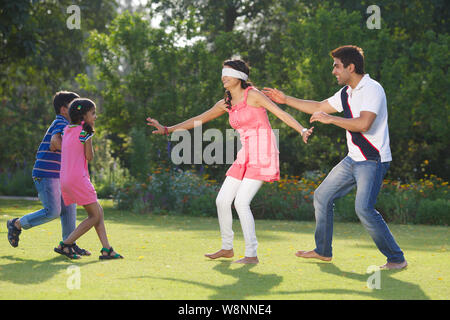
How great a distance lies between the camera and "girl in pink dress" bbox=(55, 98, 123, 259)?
22.8 feet

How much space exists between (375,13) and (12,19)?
35.7 feet

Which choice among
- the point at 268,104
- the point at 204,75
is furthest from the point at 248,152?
the point at 204,75

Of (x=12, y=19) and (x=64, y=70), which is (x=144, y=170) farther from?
(x=64, y=70)

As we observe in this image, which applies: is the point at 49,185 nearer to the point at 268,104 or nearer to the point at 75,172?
the point at 75,172

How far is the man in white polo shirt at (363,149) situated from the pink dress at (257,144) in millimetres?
605

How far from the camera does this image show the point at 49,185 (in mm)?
7504

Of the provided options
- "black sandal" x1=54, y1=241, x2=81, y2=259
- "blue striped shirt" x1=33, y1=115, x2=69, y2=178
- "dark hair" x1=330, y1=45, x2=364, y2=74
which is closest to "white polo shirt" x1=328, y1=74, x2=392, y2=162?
"dark hair" x1=330, y1=45, x2=364, y2=74

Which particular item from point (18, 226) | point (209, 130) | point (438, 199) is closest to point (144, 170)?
point (209, 130)

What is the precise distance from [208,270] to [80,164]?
185 centimetres

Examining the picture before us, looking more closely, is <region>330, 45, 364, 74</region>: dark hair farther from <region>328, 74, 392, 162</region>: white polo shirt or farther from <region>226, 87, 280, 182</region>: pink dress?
<region>226, 87, 280, 182</region>: pink dress

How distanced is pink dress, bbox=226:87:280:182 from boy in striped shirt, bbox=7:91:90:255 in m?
2.09

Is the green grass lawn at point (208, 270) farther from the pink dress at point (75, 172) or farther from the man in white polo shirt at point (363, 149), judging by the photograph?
the pink dress at point (75, 172)

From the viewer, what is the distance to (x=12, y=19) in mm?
16500

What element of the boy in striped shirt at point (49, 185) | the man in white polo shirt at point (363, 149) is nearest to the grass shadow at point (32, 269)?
the boy in striped shirt at point (49, 185)
